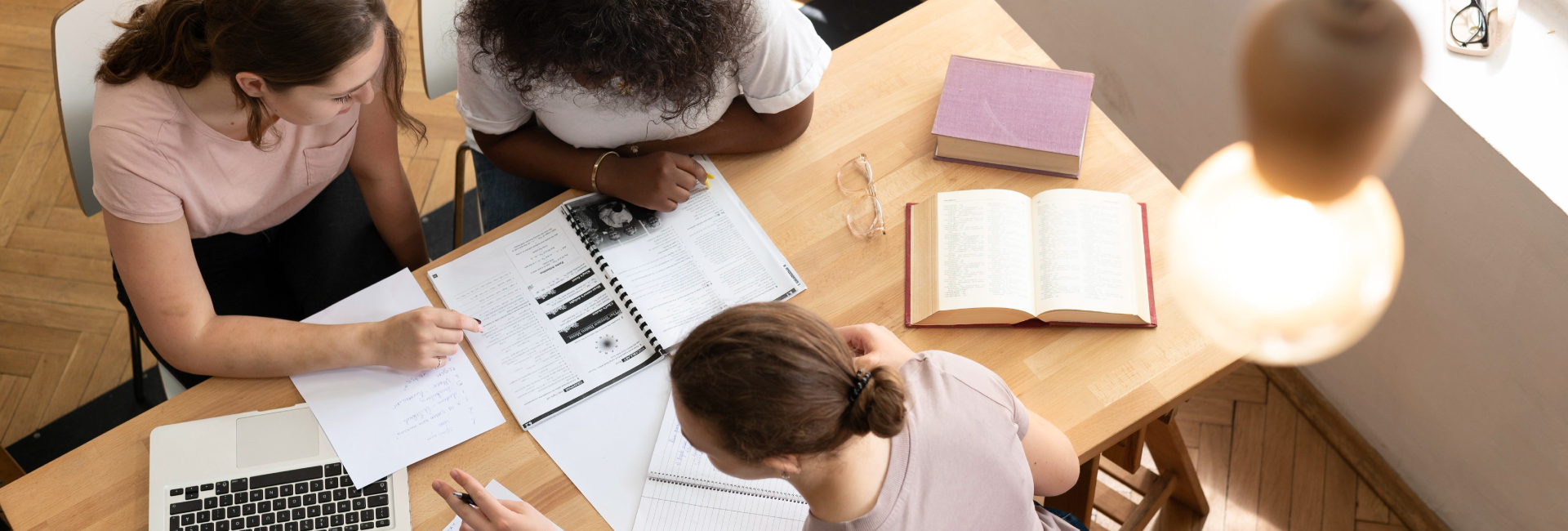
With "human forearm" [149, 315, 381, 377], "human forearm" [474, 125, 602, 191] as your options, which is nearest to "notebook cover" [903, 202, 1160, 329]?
"human forearm" [474, 125, 602, 191]

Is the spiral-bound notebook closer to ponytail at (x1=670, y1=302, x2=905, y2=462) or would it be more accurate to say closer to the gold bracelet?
the gold bracelet

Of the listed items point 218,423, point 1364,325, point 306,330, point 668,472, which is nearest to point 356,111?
point 306,330

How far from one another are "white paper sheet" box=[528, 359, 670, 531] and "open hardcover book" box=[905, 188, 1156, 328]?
0.37 metres

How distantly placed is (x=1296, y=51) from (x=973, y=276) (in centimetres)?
101

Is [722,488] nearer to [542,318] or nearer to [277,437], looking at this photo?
[542,318]

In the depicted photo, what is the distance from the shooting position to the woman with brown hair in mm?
910

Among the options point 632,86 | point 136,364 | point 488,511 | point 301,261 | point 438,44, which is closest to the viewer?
point 488,511

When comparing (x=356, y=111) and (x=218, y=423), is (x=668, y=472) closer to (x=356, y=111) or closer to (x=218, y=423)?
(x=218, y=423)

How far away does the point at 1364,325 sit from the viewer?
73.2 inches

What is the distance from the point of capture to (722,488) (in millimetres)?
1210

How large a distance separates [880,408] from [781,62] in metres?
0.68

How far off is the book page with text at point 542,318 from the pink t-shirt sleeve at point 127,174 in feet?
1.19

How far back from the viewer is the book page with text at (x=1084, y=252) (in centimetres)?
129

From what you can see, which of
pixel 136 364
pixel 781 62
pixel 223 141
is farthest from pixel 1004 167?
pixel 136 364
